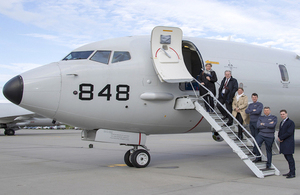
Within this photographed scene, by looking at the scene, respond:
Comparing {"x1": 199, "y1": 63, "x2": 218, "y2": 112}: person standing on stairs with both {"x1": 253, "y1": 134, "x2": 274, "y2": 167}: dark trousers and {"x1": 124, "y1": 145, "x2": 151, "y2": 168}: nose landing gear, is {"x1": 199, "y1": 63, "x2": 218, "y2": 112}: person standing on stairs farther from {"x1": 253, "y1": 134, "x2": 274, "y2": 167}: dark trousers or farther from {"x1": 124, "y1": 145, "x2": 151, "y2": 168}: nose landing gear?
{"x1": 124, "y1": 145, "x2": 151, "y2": 168}: nose landing gear

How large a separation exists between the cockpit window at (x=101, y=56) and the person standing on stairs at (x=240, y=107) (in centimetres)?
429

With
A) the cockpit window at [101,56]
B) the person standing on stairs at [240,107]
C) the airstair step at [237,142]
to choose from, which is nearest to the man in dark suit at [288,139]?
the airstair step at [237,142]

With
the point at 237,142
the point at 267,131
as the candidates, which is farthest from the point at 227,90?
the point at 267,131

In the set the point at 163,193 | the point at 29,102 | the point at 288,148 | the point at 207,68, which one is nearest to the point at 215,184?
the point at 163,193

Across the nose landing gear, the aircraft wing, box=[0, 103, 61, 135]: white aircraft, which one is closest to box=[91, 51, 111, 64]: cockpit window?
the nose landing gear

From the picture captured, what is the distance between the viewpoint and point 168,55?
951 cm

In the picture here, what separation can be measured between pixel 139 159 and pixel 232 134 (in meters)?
3.02

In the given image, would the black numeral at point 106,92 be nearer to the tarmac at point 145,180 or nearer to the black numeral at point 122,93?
the black numeral at point 122,93

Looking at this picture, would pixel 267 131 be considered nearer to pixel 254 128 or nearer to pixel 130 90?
pixel 254 128

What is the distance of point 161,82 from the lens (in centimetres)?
953

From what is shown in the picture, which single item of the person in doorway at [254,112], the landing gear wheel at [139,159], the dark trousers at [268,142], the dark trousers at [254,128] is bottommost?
the landing gear wheel at [139,159]

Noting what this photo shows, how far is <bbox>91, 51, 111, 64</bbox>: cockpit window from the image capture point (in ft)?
30.8

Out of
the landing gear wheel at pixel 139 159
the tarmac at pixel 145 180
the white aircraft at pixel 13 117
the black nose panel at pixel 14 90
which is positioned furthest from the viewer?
the white aircraft at pixel 13 117

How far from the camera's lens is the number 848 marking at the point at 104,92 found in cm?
884
